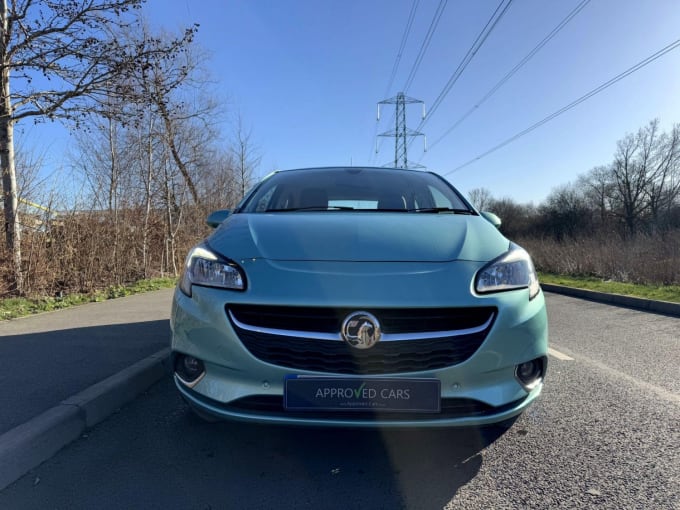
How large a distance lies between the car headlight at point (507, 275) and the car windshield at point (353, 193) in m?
0.81

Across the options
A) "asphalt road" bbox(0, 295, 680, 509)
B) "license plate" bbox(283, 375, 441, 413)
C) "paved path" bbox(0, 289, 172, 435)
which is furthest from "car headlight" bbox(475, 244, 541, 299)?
"paved path" bbox(0, 289, 172, 435)

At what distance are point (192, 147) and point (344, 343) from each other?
13.9 metres

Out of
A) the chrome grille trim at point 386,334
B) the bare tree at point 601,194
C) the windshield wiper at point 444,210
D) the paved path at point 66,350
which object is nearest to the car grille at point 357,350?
the chrome grille trim at point 386,334

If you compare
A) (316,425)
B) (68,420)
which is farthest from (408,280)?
(68,420)

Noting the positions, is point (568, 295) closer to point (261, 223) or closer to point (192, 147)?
Answer: point (261, 223)

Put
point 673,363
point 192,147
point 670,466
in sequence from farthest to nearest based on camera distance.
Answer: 1. point 192,147
2. point 673,363
3. point 670,466

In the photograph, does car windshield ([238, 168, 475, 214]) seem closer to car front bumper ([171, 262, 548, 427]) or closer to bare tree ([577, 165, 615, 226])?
car front bumper ([171, 262, 548, 427])

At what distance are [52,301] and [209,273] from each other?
20.4 feet

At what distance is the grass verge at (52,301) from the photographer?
5957mm

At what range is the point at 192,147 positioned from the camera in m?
14.3

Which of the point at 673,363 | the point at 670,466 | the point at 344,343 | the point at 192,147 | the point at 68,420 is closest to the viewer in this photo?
the point at 344,343

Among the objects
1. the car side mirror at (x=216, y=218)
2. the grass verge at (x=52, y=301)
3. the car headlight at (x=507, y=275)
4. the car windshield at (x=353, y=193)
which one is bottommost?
the grass verge at (x=52, y=301)

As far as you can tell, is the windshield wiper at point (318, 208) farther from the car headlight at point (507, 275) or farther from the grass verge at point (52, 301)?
the grass verge at point (52, 301)

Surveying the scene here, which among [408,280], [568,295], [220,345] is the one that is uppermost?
[408,280]
